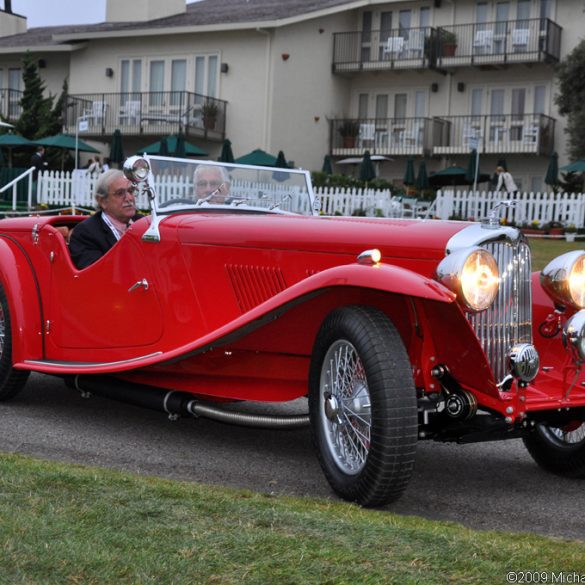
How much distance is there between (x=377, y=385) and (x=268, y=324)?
0.91m

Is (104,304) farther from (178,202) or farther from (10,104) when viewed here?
(10,104)

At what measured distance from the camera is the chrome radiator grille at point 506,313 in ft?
14.3

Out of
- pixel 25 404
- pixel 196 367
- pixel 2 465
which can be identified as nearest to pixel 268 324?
pixel 196 367

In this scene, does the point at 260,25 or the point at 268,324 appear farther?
the point at 260,25

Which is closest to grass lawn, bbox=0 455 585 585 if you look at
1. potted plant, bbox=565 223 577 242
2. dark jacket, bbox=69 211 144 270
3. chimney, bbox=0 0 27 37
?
dark jacket, bbox=69 211 144 270

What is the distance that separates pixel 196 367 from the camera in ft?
17.2

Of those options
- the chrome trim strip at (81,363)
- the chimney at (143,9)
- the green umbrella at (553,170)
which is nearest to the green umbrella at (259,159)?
the green umbrella at (553,170)

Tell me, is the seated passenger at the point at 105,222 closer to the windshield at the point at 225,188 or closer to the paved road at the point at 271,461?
the windshield at the point at 225,188

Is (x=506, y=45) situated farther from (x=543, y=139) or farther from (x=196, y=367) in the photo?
(x=196, y=367)

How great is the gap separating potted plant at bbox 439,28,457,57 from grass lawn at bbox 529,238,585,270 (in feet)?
43.8

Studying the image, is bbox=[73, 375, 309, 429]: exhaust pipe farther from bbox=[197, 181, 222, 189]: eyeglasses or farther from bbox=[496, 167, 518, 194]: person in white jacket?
bbox=[496, 167, 518, 194]: person in white jacket

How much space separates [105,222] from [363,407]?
2.71 m

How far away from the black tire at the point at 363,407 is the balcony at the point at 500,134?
29168 mm

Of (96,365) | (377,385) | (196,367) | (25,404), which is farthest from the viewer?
(25,404)
